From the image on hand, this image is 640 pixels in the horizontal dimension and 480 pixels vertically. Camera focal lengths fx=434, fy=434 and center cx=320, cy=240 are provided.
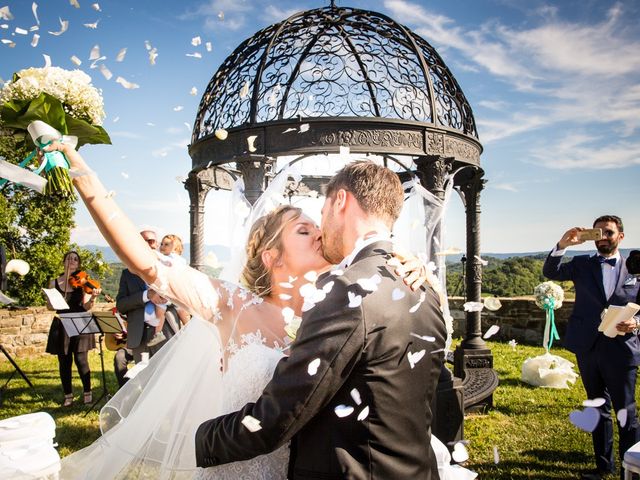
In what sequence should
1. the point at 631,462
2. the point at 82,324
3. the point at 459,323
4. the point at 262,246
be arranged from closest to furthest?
the point at 262,246 < the point at 631,462 < the point at 82,324 < the point at 459,323

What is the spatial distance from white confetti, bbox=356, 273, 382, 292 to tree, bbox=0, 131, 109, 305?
63.0ft

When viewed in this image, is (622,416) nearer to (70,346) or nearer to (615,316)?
(615,316)

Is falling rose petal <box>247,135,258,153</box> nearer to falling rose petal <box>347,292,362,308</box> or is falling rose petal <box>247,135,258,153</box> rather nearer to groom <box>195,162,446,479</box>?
groom <box>195,162,446,479</box>

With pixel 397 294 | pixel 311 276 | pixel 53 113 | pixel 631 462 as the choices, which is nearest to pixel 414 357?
pixel 397 294

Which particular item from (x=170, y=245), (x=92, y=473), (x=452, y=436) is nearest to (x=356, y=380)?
(x=92, y=473)

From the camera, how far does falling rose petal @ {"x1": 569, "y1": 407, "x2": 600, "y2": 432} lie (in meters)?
4.33

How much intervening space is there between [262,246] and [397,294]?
1228 millimetres

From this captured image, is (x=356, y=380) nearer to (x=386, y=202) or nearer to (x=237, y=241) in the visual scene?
(x=386, y=202)

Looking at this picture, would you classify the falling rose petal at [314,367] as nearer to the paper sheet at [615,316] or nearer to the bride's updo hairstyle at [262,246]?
the bride's updo hairstyle at [262,246]

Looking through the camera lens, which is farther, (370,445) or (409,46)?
(409,46)

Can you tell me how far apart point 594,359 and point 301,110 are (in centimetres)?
437

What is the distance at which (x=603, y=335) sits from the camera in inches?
170

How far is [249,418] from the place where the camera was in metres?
1.51

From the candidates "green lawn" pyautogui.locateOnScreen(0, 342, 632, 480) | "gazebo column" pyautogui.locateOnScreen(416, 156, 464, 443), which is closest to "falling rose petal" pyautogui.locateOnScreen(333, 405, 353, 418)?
"gazebo column" pyautogui.locateOnScreen(416, 156, 464, 443)
